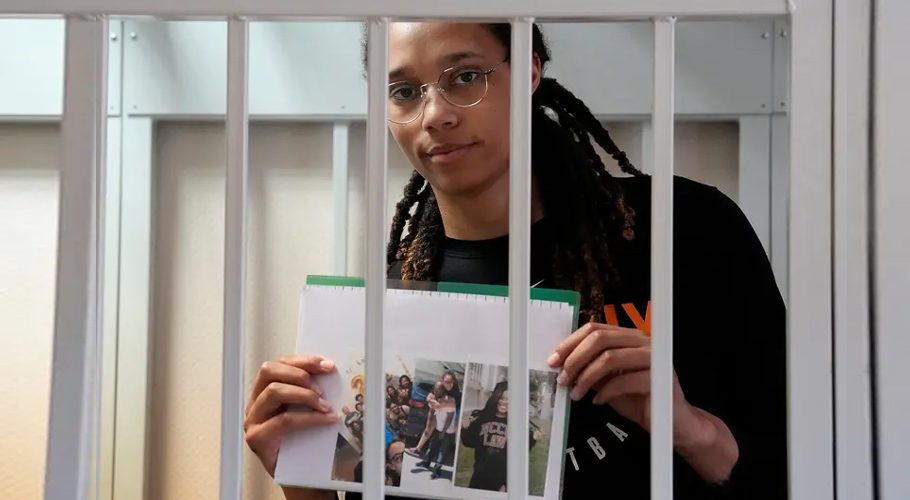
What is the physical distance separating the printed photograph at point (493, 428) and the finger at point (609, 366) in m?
0.02

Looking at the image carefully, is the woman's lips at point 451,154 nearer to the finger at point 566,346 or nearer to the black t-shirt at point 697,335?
the black t-shirt at point 697,335

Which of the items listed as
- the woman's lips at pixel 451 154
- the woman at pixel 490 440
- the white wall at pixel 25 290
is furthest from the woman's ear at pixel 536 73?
the white wall at pixel 25 290

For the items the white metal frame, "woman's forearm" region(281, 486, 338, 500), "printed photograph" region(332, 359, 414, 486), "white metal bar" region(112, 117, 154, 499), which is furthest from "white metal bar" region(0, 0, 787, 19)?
"white metal bar" region(112, 117, 154, 499)

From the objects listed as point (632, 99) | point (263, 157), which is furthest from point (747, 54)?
point (263, 157)

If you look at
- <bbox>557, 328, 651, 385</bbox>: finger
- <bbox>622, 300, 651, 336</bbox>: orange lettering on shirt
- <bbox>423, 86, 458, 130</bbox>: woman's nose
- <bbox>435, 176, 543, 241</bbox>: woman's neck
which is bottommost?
<bbox>557, 328, 651, 385</bbox>: finger

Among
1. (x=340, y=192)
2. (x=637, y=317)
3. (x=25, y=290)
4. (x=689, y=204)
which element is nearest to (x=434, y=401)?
(x=637, y=317)

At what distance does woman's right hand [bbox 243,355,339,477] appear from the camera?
1.64 feet

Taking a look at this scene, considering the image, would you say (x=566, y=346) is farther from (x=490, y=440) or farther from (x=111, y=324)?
(x=111, y=324)

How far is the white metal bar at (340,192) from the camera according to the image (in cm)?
93

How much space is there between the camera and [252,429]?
55cm

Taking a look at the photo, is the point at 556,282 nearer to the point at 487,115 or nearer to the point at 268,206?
the point at 487,115

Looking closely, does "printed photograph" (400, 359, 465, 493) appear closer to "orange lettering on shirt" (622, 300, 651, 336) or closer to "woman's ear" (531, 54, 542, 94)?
"orange lettering on shirt" (622, 300, 651, 336)

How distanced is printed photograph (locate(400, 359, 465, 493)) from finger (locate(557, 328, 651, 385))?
7 centimetres

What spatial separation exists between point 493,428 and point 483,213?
0.23 m
